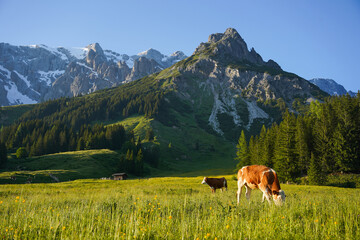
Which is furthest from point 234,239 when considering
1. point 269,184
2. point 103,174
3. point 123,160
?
point 123,160

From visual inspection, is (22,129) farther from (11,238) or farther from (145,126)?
(11,238)

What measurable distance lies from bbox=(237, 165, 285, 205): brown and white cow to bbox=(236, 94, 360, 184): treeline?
1827 inches

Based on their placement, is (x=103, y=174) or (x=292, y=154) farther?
(x=103, y=174)

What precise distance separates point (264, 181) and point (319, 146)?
57.3m

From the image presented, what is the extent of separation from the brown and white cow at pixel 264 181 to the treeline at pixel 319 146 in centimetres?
4640

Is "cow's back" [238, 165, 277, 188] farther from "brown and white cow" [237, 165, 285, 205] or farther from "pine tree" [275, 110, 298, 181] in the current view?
"pine tree" [275, 110, 298, 181]

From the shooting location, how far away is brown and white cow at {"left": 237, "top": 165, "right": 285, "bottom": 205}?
43.3 feet

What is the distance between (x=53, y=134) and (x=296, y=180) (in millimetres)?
135269

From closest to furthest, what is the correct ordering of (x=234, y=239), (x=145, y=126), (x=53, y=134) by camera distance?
(x=234, y=239), (x=53, y=134), (x=145, y=126)

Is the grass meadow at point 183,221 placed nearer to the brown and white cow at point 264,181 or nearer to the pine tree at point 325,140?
the brown and white cow at point 264,181

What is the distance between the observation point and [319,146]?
60250 mm

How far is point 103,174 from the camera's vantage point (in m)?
93.4

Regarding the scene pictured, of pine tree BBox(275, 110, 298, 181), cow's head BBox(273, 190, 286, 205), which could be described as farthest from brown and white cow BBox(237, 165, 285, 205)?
pine tree BBox(275, 110, 298, 181)

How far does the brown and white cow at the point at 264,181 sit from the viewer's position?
43.3ft
